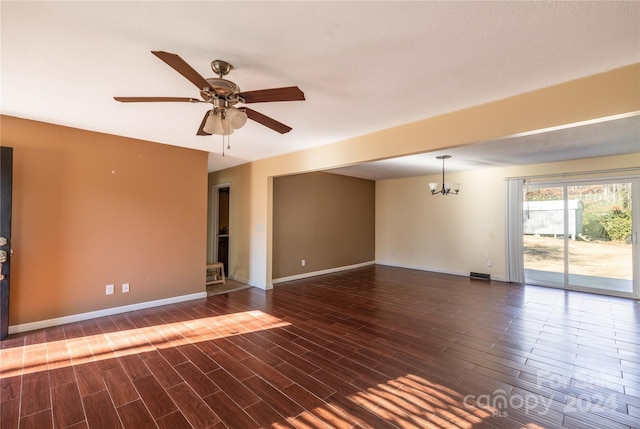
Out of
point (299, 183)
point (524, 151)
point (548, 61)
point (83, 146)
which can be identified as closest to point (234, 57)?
point (548, 61)

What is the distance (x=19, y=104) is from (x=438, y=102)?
4240 mm

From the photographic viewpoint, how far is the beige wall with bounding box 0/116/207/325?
3230 mm

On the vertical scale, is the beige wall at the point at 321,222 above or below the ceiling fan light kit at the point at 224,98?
below

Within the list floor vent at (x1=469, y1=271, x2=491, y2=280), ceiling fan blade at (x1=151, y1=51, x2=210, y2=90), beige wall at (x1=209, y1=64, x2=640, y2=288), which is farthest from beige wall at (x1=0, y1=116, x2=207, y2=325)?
floor vent at (x1=469, y1=271, x2=491, y2=280)

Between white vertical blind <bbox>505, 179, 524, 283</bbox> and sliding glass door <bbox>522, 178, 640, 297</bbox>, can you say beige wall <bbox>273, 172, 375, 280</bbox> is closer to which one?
white vertical blind <bbox>505, 179, 524, 283</bbox>

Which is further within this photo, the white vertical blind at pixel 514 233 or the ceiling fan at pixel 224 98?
the white vertical blind at pixel 514 233

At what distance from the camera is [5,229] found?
3.02m

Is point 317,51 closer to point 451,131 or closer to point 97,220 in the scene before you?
point 451,131

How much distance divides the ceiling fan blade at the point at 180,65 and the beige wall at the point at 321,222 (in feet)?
13.3

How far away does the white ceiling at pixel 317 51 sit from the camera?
1.51m

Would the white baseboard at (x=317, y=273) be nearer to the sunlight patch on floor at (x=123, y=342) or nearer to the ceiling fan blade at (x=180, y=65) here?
the sunlight patch on floor at (x=123, y=342)

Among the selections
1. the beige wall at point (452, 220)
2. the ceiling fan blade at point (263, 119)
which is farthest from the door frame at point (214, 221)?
the beige wall at point (452, 220)

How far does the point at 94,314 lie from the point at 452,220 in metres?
7.19

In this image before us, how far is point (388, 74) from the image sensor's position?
2.15 meters
